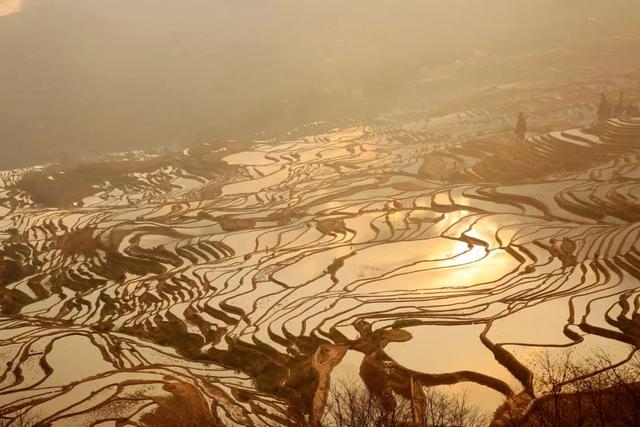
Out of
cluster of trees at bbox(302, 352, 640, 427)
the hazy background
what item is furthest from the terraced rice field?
the hazy background

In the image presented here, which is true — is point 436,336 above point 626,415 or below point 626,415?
below

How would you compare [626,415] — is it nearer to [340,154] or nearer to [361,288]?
[361,288]

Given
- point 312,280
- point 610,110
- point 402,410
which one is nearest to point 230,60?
point 610,110

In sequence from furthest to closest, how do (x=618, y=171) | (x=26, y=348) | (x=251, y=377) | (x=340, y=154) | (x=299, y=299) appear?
(x=340, y=154) < (x=618, y=171) < (x=299, y=299) < (x=26, y=348) < (x=251, y=377)

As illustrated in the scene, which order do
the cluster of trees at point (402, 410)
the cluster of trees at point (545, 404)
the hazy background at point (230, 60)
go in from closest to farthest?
the cluster of trees at point (545, 404)
the cluster of trees at point (402, 410)
the hazy background at point (230, 60)

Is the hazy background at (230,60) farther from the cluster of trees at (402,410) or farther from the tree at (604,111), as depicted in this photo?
the cluster of trees at (402,410)

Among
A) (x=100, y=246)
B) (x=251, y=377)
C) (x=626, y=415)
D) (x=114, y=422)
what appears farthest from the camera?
(x=100, y=246)

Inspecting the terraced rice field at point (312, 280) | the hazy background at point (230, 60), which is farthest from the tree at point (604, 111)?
the hazy background at point (230, 60)

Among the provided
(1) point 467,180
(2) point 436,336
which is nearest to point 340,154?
(1) point 467,180
